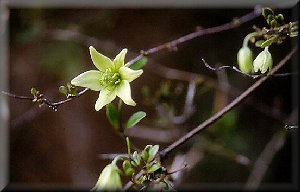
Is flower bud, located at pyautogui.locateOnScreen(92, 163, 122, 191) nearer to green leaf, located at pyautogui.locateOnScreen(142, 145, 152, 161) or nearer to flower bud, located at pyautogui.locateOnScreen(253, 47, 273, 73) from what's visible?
green leaf, located at pyautogui.locateOnScreen(142, 145, 152, 161)

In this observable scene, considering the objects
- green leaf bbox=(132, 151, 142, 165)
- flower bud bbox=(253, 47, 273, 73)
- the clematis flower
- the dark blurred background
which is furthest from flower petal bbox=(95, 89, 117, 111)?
the dark blurred background

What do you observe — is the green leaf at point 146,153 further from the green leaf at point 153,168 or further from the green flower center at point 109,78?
the green flower center at point 109,78

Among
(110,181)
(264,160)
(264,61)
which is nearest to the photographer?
(110,181)

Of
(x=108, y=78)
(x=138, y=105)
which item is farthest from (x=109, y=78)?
(x=138, y=105)

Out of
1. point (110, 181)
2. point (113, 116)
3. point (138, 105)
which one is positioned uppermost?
point (138, 105)

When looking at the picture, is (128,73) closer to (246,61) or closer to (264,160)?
(246,61)

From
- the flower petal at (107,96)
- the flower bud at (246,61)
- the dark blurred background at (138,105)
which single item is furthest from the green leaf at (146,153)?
the dark blurred background at (138,105)

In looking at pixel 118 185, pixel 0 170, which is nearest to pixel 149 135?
pixel 0 170
